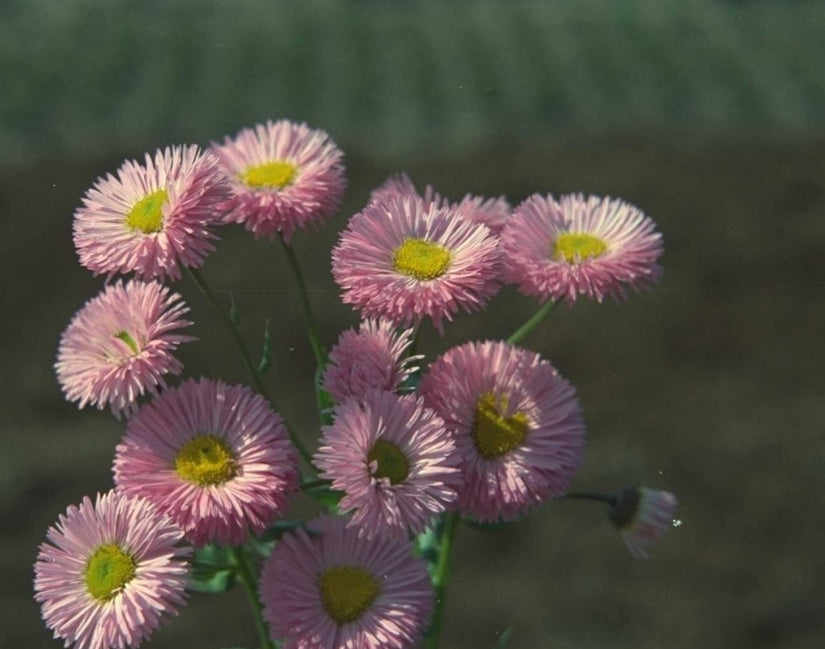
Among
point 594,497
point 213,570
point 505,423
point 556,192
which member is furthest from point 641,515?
point 556,192

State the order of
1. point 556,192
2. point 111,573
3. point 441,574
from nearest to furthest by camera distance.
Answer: point 111,573, point 441,574, point 556,192

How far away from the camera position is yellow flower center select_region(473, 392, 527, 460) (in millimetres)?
677

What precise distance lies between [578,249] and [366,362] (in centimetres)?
17

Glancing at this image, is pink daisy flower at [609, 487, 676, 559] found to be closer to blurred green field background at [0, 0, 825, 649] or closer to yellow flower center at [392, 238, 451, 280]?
yellow flower center at [392, 238, 451, 280]

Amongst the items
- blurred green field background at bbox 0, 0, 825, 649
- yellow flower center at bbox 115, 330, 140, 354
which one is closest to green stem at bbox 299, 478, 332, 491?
yellow flower center at bbox 115, 330, 140, 354

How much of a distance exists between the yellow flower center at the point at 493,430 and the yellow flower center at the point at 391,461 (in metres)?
0.07

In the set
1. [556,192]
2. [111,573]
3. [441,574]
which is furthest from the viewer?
[556,192]

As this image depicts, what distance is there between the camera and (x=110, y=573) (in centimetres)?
62

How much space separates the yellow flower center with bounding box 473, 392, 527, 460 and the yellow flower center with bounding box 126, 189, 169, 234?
19 centimetres

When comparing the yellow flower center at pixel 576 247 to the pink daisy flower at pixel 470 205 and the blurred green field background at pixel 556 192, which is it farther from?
the blurred green field background at pixel 556 192

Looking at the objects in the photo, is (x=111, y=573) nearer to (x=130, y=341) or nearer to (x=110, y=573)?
(x=110, y=573)

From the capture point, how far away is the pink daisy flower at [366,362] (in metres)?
0.65

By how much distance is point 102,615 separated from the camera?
0.61 m

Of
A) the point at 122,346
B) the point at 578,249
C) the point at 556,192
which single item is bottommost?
the point at 122,346
